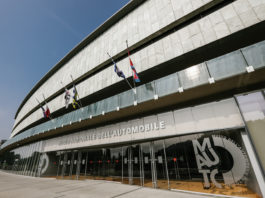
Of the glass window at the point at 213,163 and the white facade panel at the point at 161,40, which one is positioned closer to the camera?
the glass window at the point at 213,163

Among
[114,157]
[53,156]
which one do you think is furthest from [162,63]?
[53,156]

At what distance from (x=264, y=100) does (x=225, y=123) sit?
8.35 ft

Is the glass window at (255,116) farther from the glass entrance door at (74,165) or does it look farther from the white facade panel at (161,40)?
the glass entrance door at (74,165)

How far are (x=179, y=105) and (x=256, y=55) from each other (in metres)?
6.23

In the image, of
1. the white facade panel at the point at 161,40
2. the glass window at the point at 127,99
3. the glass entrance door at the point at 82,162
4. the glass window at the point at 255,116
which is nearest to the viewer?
the glass window at the point at 255,116

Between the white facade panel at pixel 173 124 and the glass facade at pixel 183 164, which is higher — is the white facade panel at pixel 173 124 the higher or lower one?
the higher one

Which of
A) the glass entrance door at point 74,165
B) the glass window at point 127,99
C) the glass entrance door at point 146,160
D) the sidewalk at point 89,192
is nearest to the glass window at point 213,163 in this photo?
the sidewalk at point 89,192

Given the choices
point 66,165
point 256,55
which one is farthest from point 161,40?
point 66,165

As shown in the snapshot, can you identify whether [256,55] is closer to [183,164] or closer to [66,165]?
[183,164]

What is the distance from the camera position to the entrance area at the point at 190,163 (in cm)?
824

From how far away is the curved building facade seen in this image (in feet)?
27.3

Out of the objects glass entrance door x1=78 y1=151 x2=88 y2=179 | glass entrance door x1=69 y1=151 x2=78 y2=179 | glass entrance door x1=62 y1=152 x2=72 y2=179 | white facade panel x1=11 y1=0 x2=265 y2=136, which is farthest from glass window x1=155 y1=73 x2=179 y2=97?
glass entrance door x1=62 y1=152 x2=72 y2=179

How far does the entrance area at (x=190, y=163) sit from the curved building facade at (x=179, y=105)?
64 mm

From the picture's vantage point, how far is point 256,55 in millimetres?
8008
